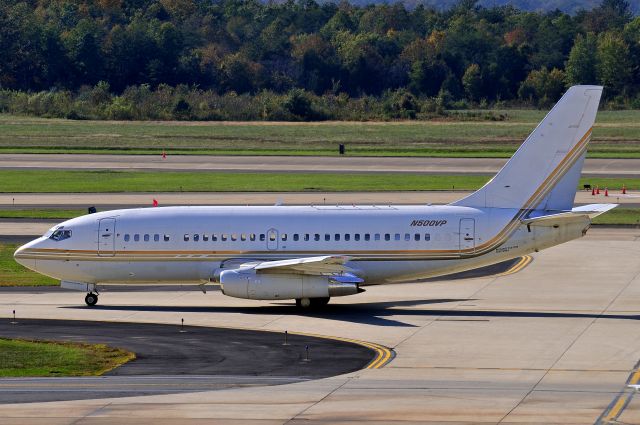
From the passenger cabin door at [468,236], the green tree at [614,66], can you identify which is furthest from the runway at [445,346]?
the green tree at [614,66]

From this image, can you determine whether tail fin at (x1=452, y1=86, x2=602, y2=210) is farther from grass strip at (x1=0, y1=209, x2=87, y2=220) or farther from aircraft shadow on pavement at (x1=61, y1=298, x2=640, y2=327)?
grass strip at (x1=0, y1=209, x2=87, y2=220)

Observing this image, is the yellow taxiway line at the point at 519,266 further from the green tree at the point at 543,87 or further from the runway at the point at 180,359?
the green tree at the point at 543,87

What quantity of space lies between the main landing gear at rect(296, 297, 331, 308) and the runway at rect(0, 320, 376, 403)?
16.4 feet


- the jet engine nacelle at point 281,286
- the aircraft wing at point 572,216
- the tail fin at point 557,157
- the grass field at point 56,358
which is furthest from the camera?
the tail fin at point 557,157

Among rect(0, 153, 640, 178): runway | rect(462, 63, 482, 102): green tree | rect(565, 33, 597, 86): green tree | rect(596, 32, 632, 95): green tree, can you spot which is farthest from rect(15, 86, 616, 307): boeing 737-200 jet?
rect(596, 32, 632, 95): green tree

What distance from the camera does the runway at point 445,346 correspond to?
95.3ft

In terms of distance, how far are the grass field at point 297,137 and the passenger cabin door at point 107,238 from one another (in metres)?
65.2

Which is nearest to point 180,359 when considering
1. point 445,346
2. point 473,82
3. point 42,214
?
point 445,346

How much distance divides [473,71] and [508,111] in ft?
41.6

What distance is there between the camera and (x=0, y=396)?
31078 mm

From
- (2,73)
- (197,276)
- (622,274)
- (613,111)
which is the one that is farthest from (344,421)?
(2,73)

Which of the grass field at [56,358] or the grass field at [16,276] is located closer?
the grass field at [56,358]

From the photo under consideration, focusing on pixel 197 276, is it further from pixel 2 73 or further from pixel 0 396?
pixel 2 73

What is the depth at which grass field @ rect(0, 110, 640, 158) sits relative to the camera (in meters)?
115
